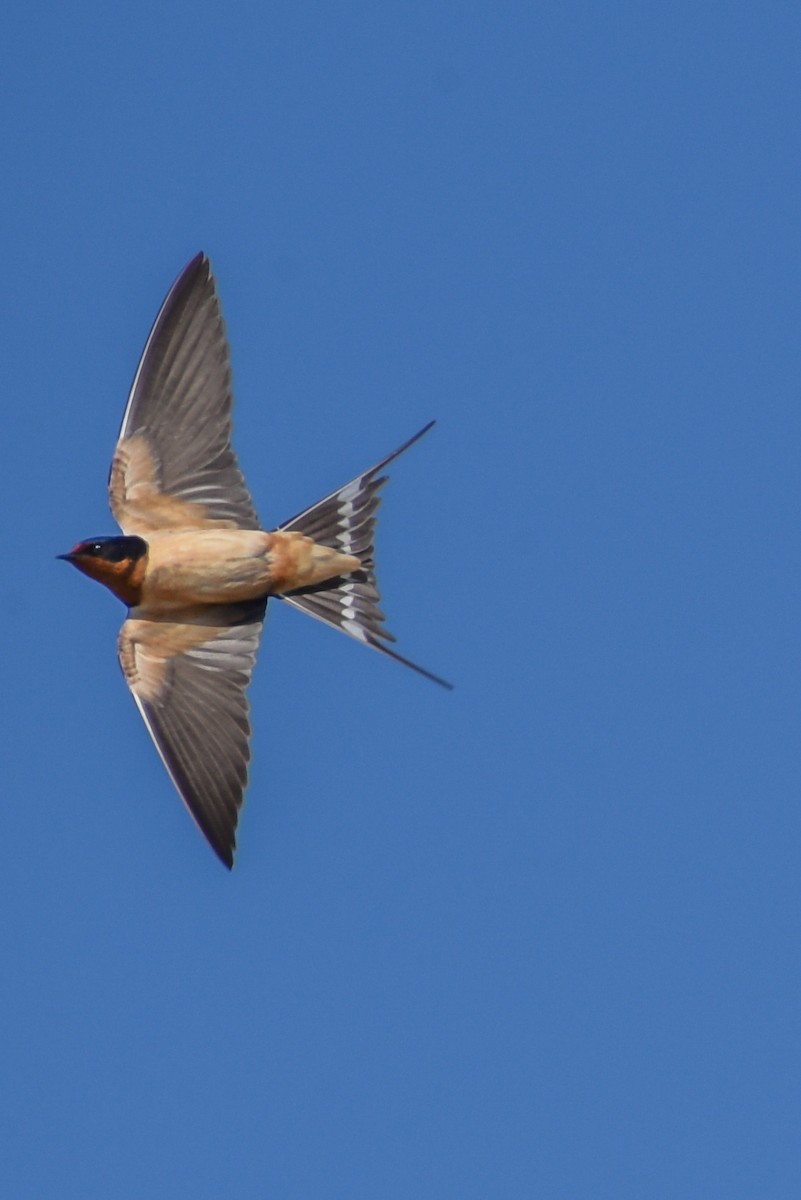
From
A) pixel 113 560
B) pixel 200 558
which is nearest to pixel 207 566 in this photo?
pixel 200 558

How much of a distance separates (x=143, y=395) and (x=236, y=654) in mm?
Answer: 751

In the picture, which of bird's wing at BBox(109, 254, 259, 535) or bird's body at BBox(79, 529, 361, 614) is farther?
bird's wing at BBox(109, 254, 259, 535)

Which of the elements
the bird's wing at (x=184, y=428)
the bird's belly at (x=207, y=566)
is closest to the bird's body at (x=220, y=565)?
the bird's belly at (x=207, y=566)

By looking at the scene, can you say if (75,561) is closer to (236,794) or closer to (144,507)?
(144,507)

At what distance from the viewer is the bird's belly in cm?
629

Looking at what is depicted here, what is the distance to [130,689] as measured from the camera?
644 centimetres

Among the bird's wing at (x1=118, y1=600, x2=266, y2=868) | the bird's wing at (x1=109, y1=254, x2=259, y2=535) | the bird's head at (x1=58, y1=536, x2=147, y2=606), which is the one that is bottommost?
the bird's wing at (x1=118, y1=600, x2=266, y2=868)

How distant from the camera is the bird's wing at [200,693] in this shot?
20.4ft

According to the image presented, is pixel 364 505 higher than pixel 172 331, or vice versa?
pixel 172 331

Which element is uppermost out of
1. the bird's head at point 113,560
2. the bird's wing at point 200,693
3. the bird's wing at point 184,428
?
the bird's wing at point 184,428

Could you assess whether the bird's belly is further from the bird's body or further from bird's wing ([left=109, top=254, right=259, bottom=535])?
bird's wing ([left=109, top=254, right=259, bottom=535])

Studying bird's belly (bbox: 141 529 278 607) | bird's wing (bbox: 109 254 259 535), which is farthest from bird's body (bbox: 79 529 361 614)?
bird's wing (bbox: 109 254 259 535)

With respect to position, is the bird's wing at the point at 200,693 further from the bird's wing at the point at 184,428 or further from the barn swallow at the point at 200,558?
the bird's wing at the point at 184,428

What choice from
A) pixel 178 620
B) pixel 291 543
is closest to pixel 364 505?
pixel 291 543
